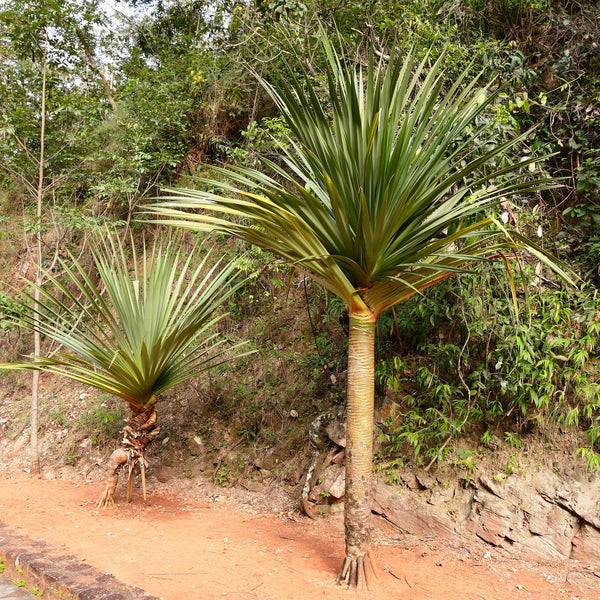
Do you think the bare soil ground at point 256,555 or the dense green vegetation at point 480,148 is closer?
the bare soil ground at point 256,555

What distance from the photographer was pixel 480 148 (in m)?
4.07

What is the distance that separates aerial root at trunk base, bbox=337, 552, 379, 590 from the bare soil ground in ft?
0.17

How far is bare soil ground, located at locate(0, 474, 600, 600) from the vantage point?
276 cm

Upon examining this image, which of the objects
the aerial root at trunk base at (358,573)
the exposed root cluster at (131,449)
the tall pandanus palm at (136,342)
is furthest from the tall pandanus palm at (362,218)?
the exposed root cluster at (131,449)

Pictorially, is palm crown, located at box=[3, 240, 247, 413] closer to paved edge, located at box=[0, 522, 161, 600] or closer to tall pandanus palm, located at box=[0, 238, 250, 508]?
tall pandanus palm, located at box=[0, 238, 250, 508]

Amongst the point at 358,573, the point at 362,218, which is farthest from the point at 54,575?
the point at 362,218

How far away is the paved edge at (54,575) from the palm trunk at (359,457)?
3.40 ft

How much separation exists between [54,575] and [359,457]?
5.88 feet

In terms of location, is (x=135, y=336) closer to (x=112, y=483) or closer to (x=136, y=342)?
(x=136, y=342)

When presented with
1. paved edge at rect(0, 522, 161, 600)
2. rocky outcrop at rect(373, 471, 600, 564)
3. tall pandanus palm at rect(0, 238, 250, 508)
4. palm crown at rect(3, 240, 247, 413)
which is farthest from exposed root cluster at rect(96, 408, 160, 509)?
rocky outcrop at rect(373, 471, 600, 564)

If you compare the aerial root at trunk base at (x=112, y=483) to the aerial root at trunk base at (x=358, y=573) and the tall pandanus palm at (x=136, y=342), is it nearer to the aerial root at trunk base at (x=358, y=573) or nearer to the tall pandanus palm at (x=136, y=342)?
the tall pandanus palm at (x=136, y=342)

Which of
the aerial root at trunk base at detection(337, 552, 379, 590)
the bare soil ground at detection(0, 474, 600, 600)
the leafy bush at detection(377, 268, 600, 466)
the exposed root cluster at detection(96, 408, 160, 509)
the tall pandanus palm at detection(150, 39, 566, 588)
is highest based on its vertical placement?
the tall pandanus palm at detection(150, 39, 566, 588)

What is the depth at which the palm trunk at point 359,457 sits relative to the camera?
2770mm

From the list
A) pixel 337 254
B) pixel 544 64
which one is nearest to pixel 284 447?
pixel 337 254
